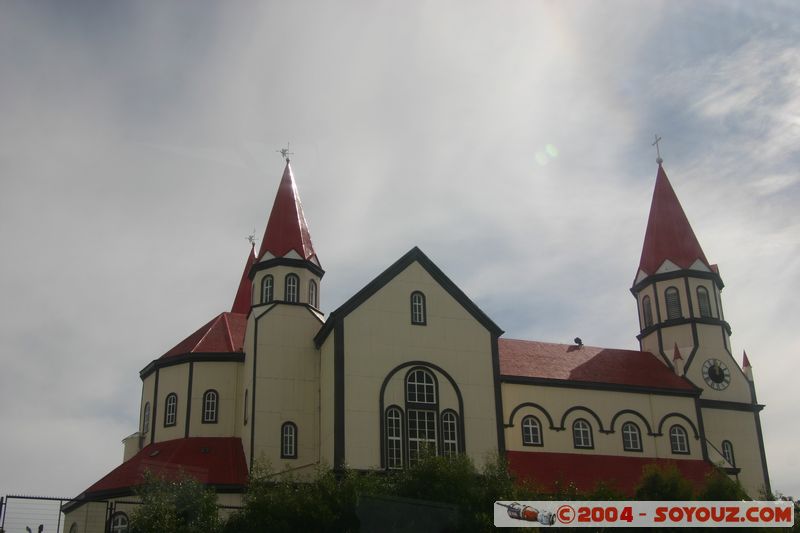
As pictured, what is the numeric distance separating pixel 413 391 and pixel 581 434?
1082 cm

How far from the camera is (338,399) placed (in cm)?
3847

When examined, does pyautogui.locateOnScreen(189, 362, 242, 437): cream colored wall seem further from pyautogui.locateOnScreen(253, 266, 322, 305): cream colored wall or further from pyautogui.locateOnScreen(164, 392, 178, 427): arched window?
pyautogui.locateOnScreen(253, 266, 322, 305): cream colored wall

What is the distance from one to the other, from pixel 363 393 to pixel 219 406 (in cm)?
870

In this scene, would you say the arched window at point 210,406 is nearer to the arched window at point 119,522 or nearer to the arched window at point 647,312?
the arched window at point 119,522

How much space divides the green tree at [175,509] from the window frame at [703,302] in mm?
31209

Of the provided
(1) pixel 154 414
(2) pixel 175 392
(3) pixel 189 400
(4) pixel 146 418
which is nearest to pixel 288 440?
(3) pixel 189 400

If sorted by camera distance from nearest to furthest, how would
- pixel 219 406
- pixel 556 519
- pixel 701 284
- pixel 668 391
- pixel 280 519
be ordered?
pixel 556 519 < pixel 280 519 < pixel 219 406 < pixel 668 391 < pixel 701 284

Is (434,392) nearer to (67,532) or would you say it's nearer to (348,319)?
(348,319)

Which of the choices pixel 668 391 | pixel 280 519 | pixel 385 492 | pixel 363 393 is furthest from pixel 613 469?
pixel 280 519

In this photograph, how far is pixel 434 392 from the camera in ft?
132

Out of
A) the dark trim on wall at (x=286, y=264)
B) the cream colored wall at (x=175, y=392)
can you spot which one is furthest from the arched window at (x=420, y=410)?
the cream colored wall at (x=175, y=392)

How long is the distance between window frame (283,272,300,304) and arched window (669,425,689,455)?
2104 cm

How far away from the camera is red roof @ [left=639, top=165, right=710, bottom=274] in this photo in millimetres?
53156

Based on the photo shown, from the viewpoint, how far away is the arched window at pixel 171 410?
43438mm
